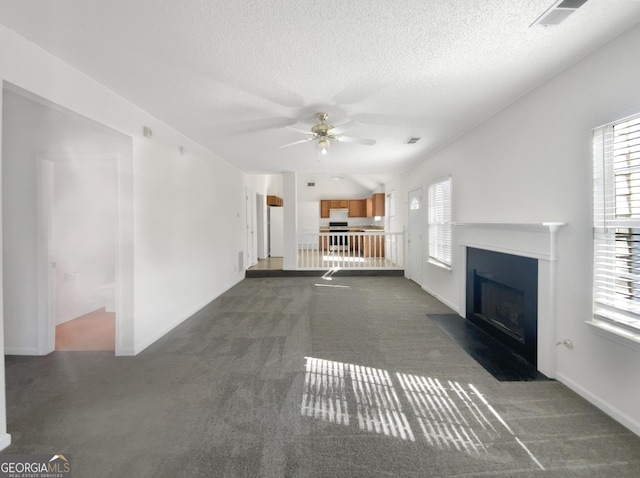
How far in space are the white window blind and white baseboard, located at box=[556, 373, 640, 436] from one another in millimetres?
525

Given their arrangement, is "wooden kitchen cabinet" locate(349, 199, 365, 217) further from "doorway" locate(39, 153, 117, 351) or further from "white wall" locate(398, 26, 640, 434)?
"doorway" locate(39, 153, 117, 351)

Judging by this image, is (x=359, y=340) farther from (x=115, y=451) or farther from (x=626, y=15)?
(x=626, y=15)

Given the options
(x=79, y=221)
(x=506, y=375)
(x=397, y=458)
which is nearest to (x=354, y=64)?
(x=397, y=458)

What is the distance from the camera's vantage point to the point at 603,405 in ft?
5.52

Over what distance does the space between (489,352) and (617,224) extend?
150 cm

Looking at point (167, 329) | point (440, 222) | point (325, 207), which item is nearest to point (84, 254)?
point (167, 329)

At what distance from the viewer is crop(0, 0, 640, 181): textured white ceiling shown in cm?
138

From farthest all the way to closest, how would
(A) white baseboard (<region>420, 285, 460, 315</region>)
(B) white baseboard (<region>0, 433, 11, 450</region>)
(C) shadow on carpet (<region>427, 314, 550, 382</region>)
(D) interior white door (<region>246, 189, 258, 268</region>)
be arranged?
1. (D) interior white door (<region>246, 189, 258, 268</region>)
2. (A) white baseboard (<region>420, 285, 460, 315</region>)
3. (C) shadow on carpet (<region>427, 314, 550, 382</region>)
4. (B) white baseboard (<region>0, 433, 11, 450</region>)

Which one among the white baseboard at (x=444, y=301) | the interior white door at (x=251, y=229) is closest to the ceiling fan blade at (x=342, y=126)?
the white baseboard at (x=444, y=301)

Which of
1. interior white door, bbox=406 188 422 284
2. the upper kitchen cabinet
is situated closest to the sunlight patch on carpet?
interior white door, bbox=406 188 422 284

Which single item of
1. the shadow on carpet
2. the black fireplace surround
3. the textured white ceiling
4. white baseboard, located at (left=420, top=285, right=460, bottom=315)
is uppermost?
the textured white ceiling

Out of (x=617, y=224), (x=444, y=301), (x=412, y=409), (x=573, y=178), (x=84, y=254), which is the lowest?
(x=412, y=409)

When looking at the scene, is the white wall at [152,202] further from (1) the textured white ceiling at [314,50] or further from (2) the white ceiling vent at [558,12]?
(2) the white ceiling vent at [558,12]

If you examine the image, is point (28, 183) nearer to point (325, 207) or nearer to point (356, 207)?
point (325, 207)
